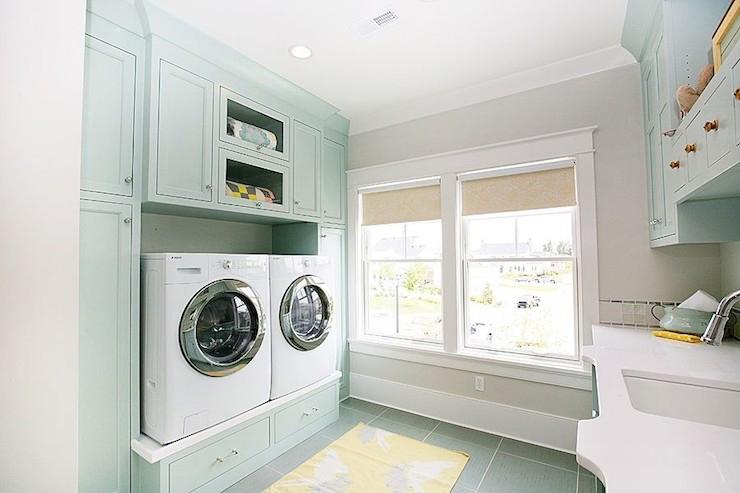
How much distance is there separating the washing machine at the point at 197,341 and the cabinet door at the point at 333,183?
1.18 metres

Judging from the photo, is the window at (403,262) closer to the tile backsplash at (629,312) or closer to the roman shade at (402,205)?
the roman shade at (402,205)

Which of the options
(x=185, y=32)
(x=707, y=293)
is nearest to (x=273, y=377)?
(x=185, y=32)

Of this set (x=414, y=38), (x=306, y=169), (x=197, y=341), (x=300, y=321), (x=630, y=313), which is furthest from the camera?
(x=306, y=169)

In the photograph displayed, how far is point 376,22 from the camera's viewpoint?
6.78ft

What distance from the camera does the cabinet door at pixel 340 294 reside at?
338 centimetres

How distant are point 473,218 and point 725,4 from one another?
5.85ft

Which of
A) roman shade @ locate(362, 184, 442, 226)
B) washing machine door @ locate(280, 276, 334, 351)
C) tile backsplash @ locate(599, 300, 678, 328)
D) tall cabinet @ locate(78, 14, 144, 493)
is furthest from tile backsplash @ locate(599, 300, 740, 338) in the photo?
tall cabinet @ locate(78, 14, 144, 493)

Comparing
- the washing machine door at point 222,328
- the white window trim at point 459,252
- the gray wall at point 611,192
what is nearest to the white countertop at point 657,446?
the gray wall at point 611,192

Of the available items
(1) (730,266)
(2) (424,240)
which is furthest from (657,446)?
(2) (424,240)

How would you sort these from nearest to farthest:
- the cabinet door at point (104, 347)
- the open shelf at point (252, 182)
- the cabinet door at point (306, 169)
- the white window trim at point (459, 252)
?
the cabinet door at point (104, 347)
the open shelf at point (252, 182)
the white window trim at point (459, 252)
the cabinet door at point (306, 169)

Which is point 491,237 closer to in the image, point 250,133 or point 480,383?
point 480,383

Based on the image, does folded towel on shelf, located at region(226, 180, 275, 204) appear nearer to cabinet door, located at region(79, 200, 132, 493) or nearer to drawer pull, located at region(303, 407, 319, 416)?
cabinet door, located at region(79, 200, 132, 493)

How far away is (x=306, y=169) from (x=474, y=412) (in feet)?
→ 8.05

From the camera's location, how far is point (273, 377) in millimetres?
2381
